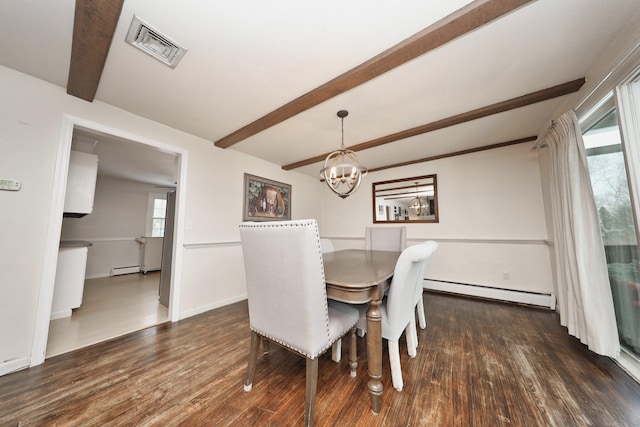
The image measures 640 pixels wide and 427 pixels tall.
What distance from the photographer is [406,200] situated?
12.6 feet

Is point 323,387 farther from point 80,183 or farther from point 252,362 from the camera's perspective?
point 80,183

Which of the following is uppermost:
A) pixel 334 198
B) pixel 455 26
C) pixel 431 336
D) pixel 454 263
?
pixel 455 26

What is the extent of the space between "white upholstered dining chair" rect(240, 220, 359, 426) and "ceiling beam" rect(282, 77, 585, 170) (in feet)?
Result: 7.05

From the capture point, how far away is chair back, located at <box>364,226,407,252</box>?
275 centimetres

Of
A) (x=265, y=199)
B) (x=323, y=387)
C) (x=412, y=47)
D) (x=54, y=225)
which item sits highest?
(x=412, y=47)

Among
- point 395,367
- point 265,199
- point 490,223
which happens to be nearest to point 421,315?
point 395,367

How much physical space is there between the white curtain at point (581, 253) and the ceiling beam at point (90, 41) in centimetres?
323

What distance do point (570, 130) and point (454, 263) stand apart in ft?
7.09

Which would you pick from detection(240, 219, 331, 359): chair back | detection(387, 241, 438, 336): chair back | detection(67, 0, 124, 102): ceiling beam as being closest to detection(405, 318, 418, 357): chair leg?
detection(387, 241, 438, 336): chair back

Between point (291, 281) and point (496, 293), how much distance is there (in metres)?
3.29

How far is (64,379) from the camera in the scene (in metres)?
1.42

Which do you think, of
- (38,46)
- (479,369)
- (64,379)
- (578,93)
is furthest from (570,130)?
(64,379)

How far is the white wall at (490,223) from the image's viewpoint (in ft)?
9.23

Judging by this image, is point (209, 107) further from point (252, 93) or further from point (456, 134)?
point (456, 134)
